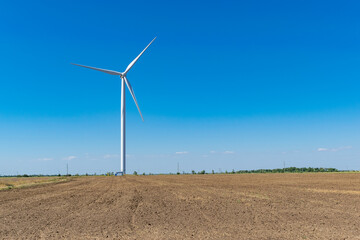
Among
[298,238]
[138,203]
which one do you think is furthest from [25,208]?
[298,238]

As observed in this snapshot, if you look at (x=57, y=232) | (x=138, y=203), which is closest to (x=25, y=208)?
(x=138, y=203)

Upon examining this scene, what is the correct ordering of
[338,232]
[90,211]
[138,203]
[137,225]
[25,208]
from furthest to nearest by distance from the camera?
[138,203], [25,208], [90,211], [137,225], [338,232]

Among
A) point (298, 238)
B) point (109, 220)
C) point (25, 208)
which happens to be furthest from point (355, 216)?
point (25, 208)

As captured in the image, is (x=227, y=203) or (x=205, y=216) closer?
(x=205, y=216)

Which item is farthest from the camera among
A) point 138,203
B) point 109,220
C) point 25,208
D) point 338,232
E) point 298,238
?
point 138,203

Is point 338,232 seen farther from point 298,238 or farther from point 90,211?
point 90,211

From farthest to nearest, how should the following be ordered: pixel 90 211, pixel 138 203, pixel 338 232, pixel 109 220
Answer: pixel 138 203
pixel 90 211
pixel 109 220
pixel 338 232

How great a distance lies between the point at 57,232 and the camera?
46.1 ft

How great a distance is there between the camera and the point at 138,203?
23188 millimetres

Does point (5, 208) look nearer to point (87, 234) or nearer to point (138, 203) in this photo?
point (138, 203)

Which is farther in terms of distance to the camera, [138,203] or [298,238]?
[138,203]

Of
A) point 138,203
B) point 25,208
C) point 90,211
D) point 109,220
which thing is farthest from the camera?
point 138,203

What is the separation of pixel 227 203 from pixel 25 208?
14551 mm

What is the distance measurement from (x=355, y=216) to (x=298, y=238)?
6723mm
